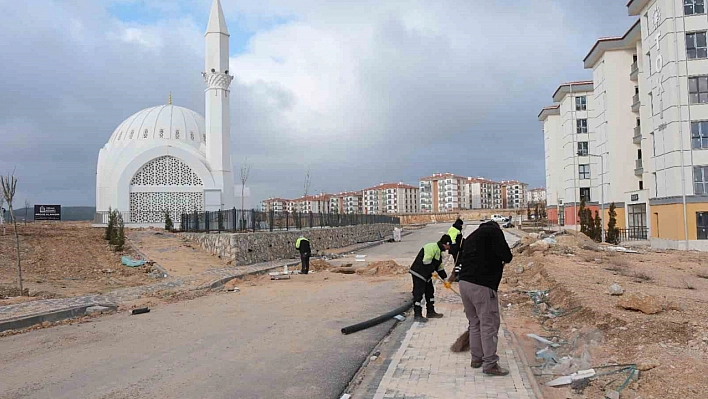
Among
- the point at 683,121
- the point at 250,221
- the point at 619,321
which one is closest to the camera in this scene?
the point at 619,321

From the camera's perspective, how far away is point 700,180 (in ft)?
86.5

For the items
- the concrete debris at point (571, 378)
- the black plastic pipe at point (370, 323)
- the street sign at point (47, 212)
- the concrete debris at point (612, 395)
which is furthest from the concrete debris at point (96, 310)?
the street sign at point (47, 212)

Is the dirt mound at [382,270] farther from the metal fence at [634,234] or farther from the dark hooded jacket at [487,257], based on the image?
the metal fence at [634,234]

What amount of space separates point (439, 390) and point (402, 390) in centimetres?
35

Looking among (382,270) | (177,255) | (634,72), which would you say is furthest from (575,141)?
(177,255)

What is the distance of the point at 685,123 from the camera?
87.6 ft

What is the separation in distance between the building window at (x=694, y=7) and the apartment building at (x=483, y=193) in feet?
340

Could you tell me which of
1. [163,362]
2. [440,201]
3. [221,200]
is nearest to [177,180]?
[221,200]

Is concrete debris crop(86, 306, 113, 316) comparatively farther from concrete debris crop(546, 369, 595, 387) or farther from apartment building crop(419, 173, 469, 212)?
apartment building crop(419, 173, 469, 212)

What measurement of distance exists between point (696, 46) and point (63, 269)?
29046 mm

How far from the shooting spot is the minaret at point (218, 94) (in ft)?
134

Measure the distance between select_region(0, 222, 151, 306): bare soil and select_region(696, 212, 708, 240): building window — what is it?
24.6m

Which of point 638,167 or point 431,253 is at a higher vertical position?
point 638,167

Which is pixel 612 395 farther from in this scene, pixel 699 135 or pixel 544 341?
pixel 699 135
